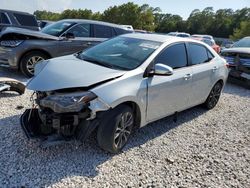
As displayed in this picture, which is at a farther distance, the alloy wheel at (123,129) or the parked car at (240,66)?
the parked car at (240,66)

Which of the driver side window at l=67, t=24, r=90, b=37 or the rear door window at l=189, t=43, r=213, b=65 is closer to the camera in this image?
the rear door window at l=189, t=43, r=213, b=65

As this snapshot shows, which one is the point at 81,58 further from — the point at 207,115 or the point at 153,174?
the point at 207,115

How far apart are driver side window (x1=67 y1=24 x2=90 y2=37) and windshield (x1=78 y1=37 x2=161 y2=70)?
327 cm

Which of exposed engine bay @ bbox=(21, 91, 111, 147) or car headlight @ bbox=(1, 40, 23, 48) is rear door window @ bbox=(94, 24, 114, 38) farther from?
exposed engine bay @ bbox=(21, 91, 111, 147)

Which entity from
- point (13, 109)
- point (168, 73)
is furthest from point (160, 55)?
point (13, 109)

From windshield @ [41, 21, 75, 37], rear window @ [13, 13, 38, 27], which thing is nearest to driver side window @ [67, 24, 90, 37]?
windshield @ [41, 21, 75, 37]

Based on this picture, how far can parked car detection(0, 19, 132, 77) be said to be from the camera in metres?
6.88

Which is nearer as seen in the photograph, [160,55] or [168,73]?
[168,73]

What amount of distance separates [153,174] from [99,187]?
29.0 inches

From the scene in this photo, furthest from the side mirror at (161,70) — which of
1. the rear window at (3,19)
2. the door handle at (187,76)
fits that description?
the rear window at (3,19)

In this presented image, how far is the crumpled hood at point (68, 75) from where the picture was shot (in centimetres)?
325

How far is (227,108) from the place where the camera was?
6301 millimetres

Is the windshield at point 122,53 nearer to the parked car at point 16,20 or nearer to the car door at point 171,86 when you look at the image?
the car door at point 171,86

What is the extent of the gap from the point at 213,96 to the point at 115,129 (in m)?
3.17
